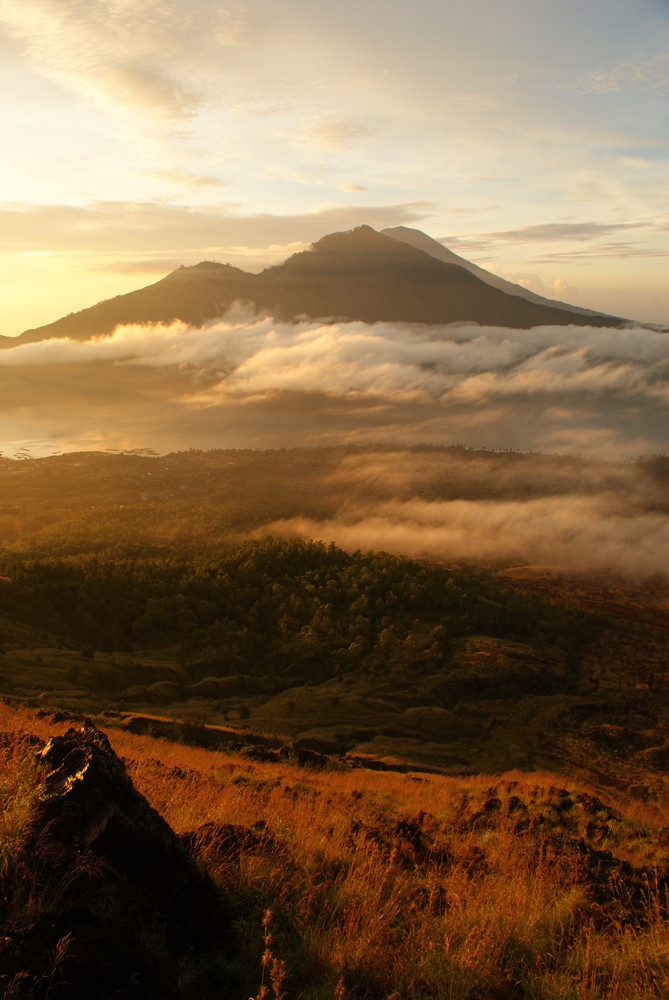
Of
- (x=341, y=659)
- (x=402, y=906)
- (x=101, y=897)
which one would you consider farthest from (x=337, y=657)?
(x=101, y=897)

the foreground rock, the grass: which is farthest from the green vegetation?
the foreground rock

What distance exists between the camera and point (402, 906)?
4.94m

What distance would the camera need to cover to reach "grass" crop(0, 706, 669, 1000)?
380 centimetres

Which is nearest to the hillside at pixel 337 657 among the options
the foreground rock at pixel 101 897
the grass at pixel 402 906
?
the grass at pixel 402 906

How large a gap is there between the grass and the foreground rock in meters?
0.19

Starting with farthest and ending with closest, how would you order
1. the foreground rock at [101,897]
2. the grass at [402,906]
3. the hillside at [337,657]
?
the hillside at [337,657]
the grass at [402,906]
the foreground rock at [101,897]

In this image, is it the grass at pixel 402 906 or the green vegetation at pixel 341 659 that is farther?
the green vegetation at pixel 341 659

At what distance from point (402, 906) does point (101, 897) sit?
2374 millimetres

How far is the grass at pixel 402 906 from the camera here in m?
3.80

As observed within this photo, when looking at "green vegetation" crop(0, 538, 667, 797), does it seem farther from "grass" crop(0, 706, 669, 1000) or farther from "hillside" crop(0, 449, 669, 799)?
"grass" crop(0, 706, 669, 1000)

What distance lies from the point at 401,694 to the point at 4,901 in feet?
85.8

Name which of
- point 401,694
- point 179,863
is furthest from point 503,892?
point 401,694

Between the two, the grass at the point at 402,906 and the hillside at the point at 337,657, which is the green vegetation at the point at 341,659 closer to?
the hillside at the point at 337,657

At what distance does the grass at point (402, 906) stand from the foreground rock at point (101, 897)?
0.19 meters
